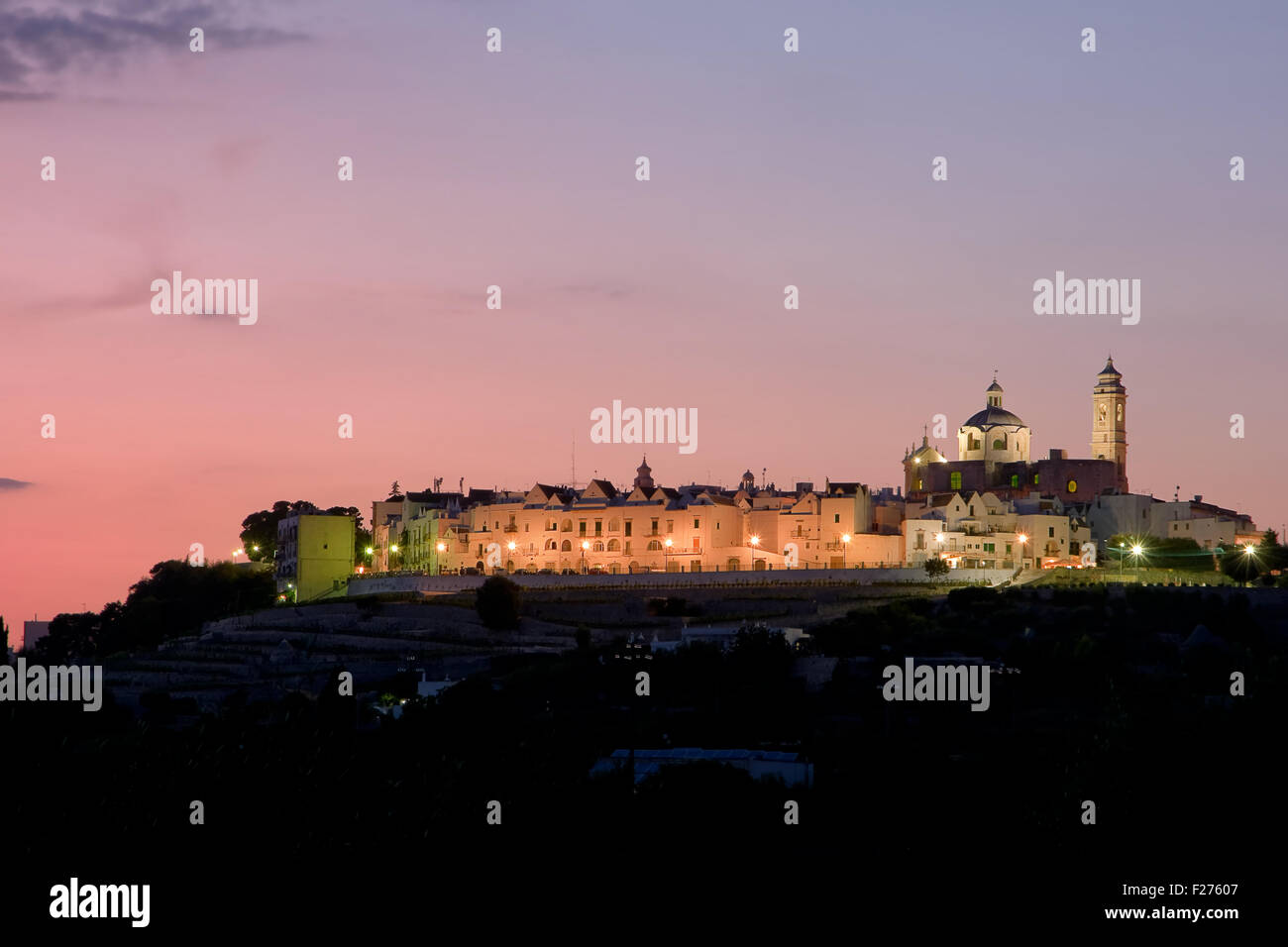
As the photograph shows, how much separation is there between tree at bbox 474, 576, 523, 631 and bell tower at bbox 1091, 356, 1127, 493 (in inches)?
2244

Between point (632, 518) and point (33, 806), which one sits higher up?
point (632, 518)

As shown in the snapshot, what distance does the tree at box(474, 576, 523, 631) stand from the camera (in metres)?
81.1

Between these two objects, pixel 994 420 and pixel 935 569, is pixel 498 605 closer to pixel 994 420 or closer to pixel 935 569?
pixel 935 569

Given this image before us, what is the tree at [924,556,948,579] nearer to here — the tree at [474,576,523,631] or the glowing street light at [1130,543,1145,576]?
the glowing street light at [1130,543,1145,576]

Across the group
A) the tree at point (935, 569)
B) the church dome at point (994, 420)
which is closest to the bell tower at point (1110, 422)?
the church dome at point (994, 420)

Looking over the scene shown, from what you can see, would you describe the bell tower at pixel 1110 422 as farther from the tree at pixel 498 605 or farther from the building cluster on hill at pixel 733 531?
the tree at pixel 498 605

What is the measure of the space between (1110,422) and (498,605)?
60.2 metres

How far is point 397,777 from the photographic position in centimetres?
4659

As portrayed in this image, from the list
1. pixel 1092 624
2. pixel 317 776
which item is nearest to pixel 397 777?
pixel 317 776

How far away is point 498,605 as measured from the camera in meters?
81.2

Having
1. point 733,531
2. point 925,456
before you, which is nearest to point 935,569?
point 733,531

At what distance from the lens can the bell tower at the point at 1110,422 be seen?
126m
